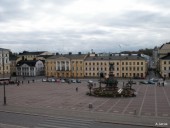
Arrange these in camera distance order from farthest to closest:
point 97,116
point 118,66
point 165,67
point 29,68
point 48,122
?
point 29,68
point 118,66
point 165,67
point 97,116
point 48,122

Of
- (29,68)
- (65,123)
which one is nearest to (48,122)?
(65,123)

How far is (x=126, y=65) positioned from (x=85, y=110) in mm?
71888

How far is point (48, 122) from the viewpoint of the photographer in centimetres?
3130

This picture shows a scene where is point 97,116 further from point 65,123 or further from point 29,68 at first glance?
point 29,68

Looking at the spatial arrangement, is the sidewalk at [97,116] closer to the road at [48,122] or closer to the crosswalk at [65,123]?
the road at [48,122]

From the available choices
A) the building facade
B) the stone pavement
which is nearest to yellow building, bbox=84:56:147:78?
the building facade

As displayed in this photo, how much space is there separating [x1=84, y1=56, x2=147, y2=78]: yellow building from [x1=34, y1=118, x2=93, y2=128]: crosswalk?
7808 cm

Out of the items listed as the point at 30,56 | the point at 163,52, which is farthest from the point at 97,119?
the point at 30,56

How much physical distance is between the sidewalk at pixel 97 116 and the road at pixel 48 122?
1.33 meters

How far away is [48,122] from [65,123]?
2048mm

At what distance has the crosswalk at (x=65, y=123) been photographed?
2933 cm

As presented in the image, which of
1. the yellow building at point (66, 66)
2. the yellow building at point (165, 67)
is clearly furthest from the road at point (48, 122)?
the yellow building at point (66, 66)

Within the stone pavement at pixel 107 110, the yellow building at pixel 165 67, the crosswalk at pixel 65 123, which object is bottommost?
the crosswalk at pixel 65 123

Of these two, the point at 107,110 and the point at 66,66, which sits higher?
the point at 66,66
